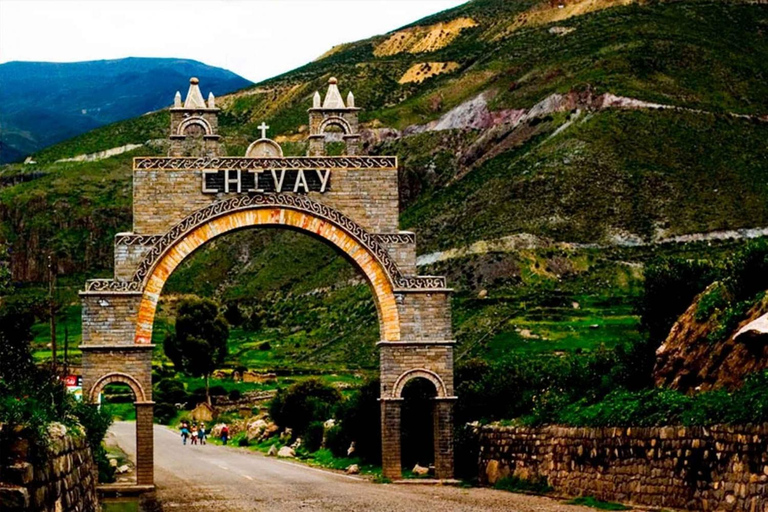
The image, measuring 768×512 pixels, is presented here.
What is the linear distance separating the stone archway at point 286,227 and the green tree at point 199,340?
115 ft

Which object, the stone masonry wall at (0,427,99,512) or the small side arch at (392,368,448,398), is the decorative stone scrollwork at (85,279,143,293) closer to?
the small side arch at (392,368,448,398)

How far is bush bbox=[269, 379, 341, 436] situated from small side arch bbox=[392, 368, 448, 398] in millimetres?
11152

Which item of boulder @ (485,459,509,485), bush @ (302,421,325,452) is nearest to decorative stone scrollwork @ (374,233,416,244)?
boulder @ (485,459,509,485)

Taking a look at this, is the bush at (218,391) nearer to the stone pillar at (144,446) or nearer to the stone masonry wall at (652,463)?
the stone pillar at (144,446)

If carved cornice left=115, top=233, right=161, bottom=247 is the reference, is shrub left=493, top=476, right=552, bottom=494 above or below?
below

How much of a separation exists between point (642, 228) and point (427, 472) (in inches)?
1764

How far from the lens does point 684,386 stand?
19.6 meters

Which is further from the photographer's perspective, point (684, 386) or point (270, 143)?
point (270, 143)

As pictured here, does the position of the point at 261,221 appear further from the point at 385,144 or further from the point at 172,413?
the point at 385,144

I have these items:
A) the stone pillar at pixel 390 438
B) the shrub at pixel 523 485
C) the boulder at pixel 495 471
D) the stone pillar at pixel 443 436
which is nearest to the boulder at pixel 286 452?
the stone pillar at pixel 390 438

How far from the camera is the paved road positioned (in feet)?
66.9

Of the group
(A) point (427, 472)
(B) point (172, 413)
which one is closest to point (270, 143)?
(A) point (427, 472)

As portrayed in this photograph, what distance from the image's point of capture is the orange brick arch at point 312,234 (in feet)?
94.3

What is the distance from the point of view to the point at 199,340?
65500mm
